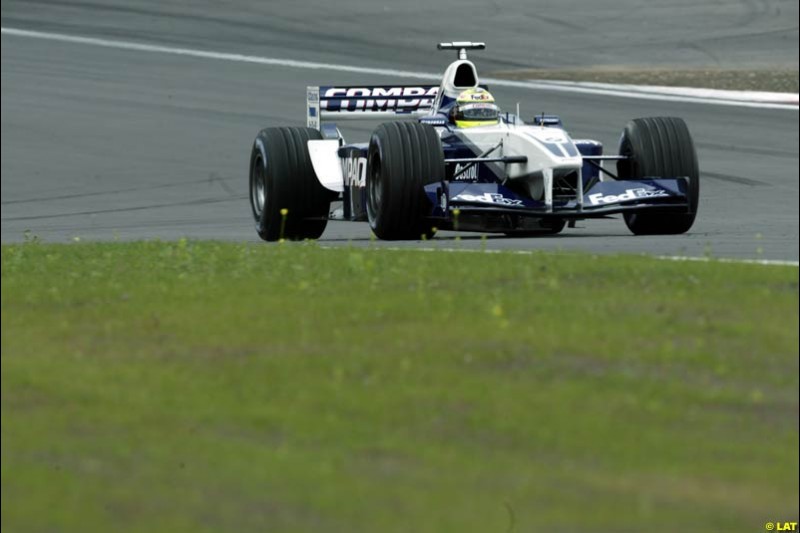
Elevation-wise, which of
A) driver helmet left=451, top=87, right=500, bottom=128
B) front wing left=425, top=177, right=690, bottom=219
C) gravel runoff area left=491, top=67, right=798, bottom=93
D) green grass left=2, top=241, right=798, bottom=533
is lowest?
green grass left=2, top=241, right=798, bottom=533

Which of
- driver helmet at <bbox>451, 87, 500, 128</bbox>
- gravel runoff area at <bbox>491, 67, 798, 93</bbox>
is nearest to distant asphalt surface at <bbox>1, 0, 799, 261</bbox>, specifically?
gravel runoff area at <bbox>491, 67, 798, 93</bbox>

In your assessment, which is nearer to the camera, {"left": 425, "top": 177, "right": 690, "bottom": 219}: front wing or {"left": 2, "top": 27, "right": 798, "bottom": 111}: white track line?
{"left": 425, "top": 177, "right": 690, "bottom": 219}: front wing

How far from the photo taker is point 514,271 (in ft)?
37.2

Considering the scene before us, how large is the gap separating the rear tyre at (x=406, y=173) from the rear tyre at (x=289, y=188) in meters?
2.45

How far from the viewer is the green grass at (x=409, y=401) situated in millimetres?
6430

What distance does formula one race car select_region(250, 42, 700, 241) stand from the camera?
53.2 feet

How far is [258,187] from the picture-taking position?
19391 mm

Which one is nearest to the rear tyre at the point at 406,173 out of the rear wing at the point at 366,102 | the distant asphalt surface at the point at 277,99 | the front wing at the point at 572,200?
the front wing at the point at 572,200

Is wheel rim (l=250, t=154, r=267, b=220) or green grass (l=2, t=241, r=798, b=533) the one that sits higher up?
wheel rim (l=250, t=154, r=267, b=220)

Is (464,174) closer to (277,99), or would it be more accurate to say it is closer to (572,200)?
(572,200)

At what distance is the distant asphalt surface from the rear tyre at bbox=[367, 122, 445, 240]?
405 mm

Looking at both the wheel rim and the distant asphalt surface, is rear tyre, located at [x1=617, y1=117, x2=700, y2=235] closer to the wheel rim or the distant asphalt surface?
the distant asphalt surface

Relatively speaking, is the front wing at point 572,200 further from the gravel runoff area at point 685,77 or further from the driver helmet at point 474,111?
the gravel runoff area at point 685,77

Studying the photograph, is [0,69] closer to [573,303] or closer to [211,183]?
[211,183]
